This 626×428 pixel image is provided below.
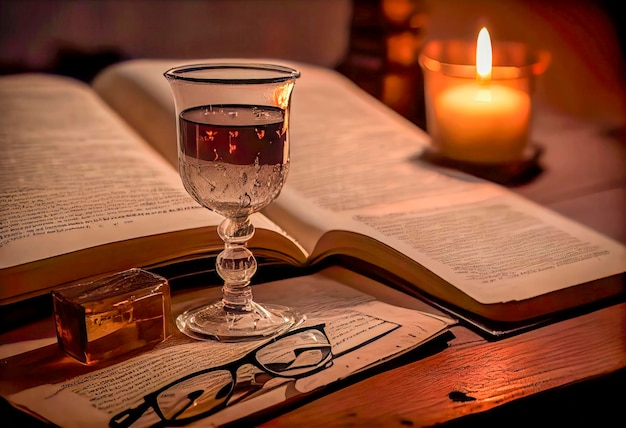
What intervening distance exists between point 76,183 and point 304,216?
0.29 meters

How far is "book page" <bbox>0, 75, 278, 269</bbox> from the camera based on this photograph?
2.73ft

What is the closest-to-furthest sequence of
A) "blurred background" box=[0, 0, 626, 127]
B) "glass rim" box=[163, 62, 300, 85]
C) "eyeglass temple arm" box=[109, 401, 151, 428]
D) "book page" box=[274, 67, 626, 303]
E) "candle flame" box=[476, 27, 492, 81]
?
"eyeglass temple arm" box=[109, 401, 151, 428], "glass rim" box=[163, 62, 300, 85], "book page" box=[274, 67, 626, 303], "candle flame" box=[476, 27, 492, 81], "blurred background" box=[0, 0, 626, 127]

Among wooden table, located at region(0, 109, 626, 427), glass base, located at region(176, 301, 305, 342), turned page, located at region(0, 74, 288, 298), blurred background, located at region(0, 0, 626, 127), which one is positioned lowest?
wooden table, located at region(0, 109, 626, 427)

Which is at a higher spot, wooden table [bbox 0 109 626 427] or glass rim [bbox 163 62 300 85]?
glass rim [bbox 163 62 300 85]

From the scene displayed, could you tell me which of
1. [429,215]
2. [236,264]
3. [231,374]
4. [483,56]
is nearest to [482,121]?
[483,56]

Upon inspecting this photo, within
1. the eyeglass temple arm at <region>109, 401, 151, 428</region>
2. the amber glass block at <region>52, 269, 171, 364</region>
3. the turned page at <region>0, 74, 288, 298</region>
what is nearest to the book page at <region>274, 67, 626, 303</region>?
the turned page at <region>0, 74, 288, 298</region>

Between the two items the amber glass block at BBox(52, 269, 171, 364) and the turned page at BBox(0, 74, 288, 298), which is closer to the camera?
the amber glass block at BBox(52, 269, 171, 364)

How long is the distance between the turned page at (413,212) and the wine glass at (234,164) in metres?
0.17

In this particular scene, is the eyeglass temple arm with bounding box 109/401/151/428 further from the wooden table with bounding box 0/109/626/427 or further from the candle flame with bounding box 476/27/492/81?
the candle flame with bounding box 476/27/492/81

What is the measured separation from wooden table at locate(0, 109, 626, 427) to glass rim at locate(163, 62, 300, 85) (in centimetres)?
29

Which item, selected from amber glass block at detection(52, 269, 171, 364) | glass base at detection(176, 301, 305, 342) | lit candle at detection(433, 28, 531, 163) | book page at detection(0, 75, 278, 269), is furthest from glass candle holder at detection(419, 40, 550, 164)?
amber glass block at detection(52, 269, 171, 364)

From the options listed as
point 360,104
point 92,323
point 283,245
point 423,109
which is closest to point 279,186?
point 283,245

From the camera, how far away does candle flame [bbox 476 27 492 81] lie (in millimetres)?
1236

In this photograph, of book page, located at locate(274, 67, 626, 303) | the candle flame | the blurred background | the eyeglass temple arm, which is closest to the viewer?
the eyeglass temple arm
